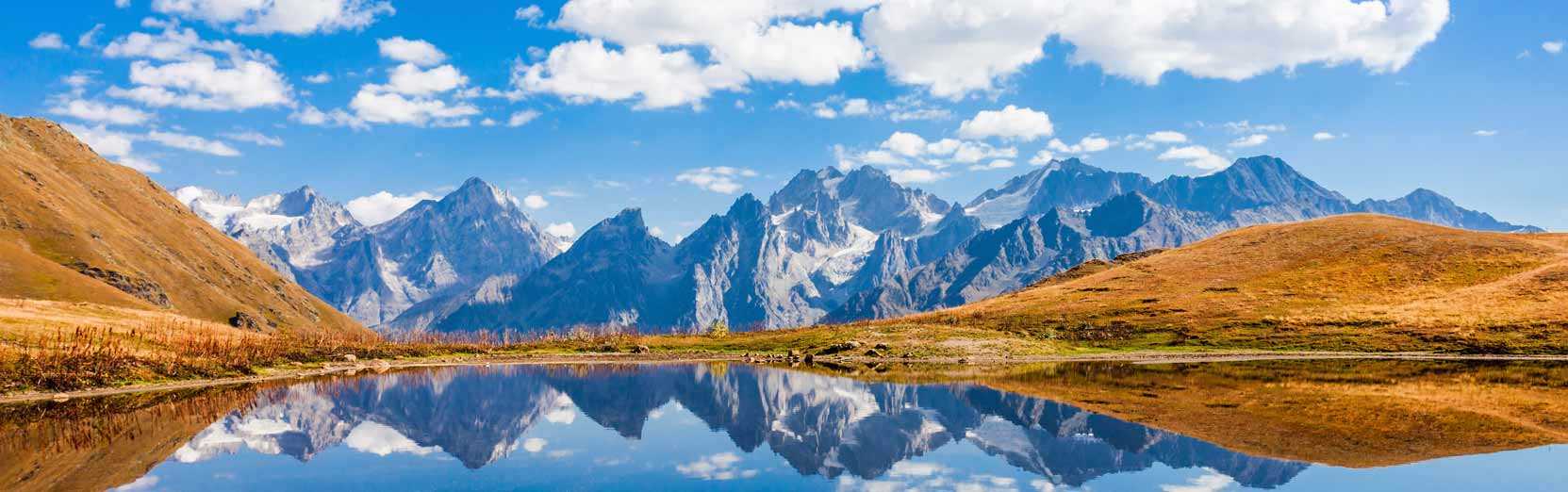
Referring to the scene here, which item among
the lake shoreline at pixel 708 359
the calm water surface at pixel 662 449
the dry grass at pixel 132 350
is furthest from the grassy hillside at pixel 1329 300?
the dry grass at pixel 132 350

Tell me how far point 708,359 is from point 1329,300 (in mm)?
99581

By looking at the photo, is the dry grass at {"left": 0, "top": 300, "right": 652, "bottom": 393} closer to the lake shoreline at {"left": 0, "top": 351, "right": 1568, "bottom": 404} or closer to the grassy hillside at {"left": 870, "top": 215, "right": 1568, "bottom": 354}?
the lake shoreline at {"left": 0, "top": 351, "right": 1568, "bottom": 404}

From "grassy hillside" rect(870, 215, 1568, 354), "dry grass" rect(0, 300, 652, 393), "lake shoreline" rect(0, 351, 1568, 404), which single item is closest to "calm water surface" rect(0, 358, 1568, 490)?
"dry grass" rect(0, 300, 652, 393)

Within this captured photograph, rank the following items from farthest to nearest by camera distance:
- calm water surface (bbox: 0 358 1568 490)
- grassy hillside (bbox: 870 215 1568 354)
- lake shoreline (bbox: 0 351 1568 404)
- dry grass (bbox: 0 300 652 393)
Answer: grassy hillside (bbox: 870 215 1568 354), lake shoreline (bbox: 0 351 1568 404), dry grass (bbox: 0 300 652 393), calm water surface (bbox: 0 358 1568 490)

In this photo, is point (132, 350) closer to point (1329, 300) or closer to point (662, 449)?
point (662, 449)

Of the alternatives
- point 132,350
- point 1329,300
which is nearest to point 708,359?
point 132,350

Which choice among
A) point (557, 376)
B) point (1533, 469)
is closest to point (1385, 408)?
point (1533, 469)

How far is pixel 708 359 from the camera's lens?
134 meters

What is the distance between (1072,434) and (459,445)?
3706cm

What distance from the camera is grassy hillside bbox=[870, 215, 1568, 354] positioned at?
119m

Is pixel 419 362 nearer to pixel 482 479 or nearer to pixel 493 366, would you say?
pixel 493 366

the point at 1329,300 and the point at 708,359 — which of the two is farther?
the point at 1329,300

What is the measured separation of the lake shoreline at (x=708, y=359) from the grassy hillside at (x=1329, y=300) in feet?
21.2

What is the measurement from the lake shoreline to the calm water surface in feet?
36.7
